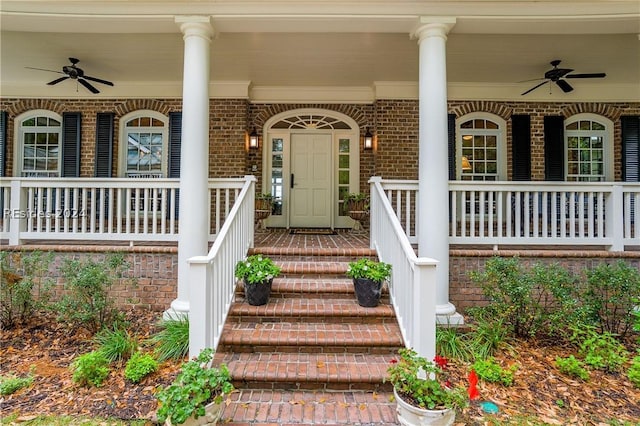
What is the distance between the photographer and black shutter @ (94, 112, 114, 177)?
6.68 meters

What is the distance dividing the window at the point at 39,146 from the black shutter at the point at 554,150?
31.4ft

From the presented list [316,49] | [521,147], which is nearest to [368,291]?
[316,49]

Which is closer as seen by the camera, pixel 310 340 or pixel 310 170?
pixel 310 340

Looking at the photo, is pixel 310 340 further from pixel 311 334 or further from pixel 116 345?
pixel 116 345

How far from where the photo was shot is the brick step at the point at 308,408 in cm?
239

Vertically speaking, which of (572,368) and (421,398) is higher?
(421,398)

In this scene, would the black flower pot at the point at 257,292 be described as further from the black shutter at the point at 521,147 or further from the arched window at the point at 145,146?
the black shutter at the point at 521,147

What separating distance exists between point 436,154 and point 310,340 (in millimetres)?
2354

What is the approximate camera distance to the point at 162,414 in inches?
82.1

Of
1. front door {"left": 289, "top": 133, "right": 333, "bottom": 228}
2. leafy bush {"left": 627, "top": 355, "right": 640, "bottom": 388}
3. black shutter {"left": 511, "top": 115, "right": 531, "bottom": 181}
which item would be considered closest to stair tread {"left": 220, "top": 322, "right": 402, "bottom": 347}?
leafy bush {"left": 627, "top": 355, "right": 640, "bottom": 388}

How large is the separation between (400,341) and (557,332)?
1.99m

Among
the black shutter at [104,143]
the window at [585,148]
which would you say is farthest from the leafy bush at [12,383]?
the window at [585,148]

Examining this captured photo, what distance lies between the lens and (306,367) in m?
2.84

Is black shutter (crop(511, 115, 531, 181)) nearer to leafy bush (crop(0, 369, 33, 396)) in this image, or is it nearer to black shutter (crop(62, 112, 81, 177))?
leafy bush (crop(0, 369, 33, 396))
